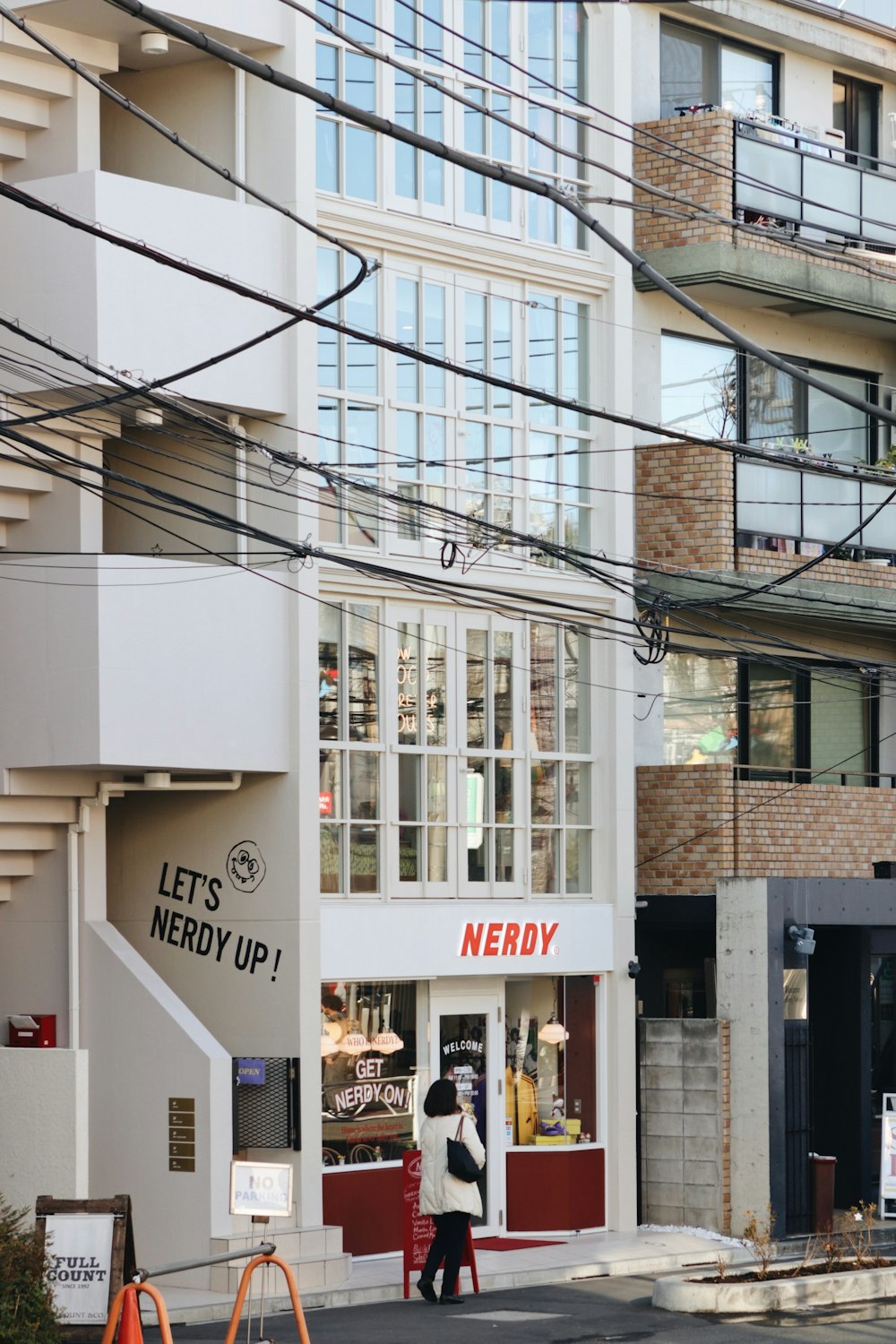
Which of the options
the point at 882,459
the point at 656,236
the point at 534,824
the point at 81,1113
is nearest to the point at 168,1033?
the point at 81,1113

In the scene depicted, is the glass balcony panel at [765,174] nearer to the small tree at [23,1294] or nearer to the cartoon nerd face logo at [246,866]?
the cartoon nerd face logo at [246,866]

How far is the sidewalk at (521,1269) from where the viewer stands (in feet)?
56.3

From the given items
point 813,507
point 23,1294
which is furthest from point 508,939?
point 23,1294

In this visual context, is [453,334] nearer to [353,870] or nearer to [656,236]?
[656,236]

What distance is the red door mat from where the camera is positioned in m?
20.2

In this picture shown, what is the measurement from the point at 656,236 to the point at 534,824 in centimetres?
664

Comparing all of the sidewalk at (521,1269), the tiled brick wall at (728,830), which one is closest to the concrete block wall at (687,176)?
the tiled brick wall at (728,830)

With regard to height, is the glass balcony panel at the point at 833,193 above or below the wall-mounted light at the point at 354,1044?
above

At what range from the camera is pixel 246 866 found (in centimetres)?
1934

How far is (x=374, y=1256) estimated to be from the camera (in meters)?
19.7

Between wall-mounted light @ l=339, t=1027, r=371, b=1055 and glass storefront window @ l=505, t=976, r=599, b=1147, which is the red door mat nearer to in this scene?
glass storefront window @ l=505, t=976, r=599, b=1147

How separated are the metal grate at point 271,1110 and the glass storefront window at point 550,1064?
3150 millimetres

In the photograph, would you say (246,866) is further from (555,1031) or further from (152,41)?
(152,41)

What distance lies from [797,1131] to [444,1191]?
617 centimetres
